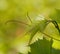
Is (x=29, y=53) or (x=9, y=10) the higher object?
(x=9, y=10)

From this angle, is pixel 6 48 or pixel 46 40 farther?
pixel 6 48

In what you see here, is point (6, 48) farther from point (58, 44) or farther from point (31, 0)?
point (58, 44)

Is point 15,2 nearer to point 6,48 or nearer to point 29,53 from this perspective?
point 6,48

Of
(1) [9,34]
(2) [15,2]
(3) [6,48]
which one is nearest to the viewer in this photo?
(3) [6,48]

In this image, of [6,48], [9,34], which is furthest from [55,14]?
[9,34]

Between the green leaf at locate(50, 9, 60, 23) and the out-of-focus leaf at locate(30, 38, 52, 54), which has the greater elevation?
the green leaf at locate(50, 9, 60, 23)

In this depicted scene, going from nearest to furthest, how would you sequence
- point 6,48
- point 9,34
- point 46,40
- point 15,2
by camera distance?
point 46,40, point 6,48, point 9,34, point 15,2

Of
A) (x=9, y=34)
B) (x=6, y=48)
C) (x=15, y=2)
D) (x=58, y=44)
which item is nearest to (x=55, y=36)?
(x=58, y=44)

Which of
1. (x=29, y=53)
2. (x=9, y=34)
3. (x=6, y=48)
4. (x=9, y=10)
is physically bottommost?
(x=29, y=53)

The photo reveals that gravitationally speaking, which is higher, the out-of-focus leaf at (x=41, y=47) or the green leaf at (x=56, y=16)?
the green leaf at (x=56, y=16)
